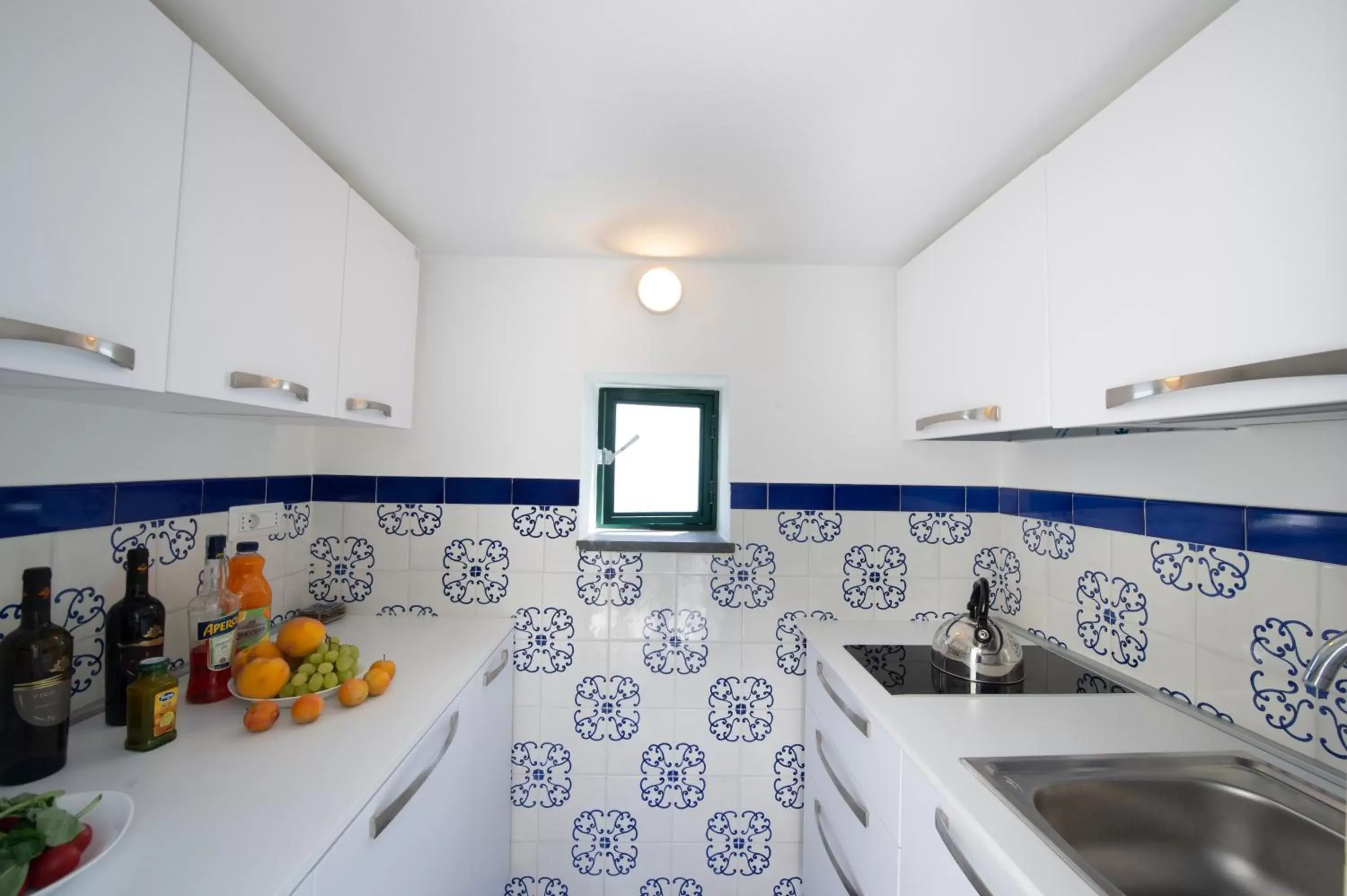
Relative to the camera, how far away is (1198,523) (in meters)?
1.23

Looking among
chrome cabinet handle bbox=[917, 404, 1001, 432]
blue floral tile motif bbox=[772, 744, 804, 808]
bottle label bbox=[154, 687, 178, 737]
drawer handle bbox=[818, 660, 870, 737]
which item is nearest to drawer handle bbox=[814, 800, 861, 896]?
blue floral tile motif bbox=[772, 744, 804, 808]

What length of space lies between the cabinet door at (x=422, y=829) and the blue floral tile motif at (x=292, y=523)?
0.86 metres

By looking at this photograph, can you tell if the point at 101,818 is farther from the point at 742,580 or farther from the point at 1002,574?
the point at 1002,574

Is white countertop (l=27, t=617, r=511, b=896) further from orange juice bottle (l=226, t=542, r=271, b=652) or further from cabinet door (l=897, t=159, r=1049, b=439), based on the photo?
cabinet door (l=897, t=159, r=1049, b=439)

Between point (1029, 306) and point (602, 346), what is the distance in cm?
129

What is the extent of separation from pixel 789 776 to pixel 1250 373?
5.81ft

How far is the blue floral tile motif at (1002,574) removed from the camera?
184 centimetres

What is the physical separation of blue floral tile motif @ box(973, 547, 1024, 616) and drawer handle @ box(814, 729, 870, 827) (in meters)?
0.81

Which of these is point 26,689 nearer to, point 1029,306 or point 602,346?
point 602,346

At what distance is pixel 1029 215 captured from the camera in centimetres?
119

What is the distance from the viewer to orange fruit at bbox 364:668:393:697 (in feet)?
4.02

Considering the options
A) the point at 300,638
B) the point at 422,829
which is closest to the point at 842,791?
the point at 422,829

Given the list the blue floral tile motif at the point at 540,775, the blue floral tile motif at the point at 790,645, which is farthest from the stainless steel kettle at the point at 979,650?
the blue floral tile motif at the point at 540,775

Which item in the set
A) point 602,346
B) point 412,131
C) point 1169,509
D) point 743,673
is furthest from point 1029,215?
point 743,673
